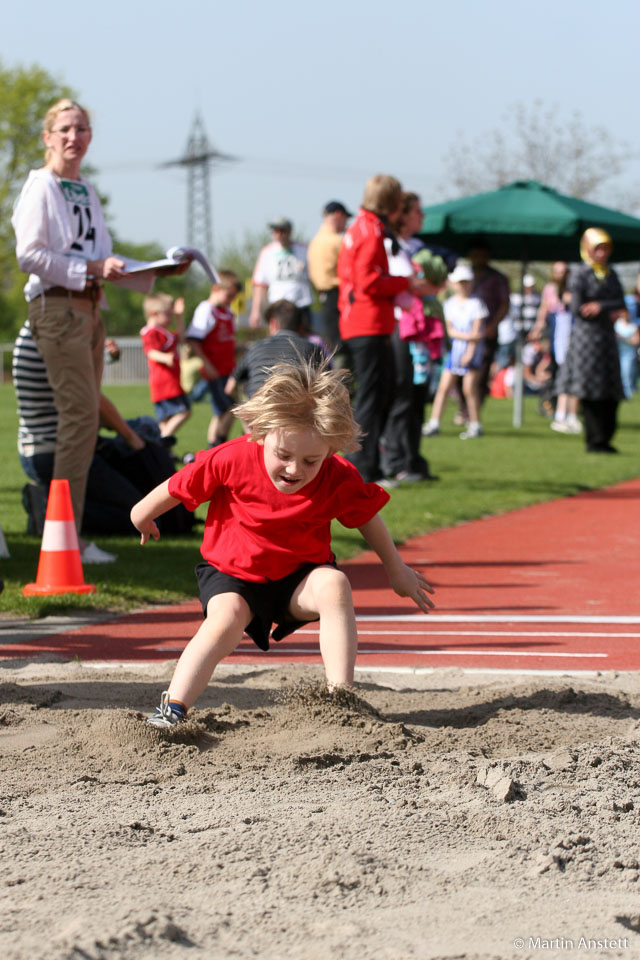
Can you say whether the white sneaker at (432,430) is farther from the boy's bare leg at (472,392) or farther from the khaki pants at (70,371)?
the khaki pants at (70,371)

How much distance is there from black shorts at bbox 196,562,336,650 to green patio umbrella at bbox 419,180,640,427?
13472 mm

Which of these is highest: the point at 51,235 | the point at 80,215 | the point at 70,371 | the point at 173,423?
the point at 80,215

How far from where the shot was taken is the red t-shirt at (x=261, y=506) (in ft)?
13.6

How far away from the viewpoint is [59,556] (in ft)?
21.0

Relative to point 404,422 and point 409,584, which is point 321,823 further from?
point 404,422

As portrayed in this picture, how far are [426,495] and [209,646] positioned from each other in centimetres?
697

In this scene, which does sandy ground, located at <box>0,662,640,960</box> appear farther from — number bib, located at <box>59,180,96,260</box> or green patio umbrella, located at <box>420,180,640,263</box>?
green patio umbrella, located at <box>420,180,640,263</box>

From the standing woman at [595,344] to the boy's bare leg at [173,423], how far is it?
191 inches

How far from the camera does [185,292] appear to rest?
71.2 m

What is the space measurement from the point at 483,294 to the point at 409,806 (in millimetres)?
13885

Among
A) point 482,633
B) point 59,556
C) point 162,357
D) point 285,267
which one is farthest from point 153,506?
point 285,267

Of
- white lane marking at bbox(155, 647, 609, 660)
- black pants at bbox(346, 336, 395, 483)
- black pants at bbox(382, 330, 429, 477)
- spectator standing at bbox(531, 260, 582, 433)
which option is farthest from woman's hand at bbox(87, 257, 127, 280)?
spectator standing at bbox(531, 260, 582, 433)

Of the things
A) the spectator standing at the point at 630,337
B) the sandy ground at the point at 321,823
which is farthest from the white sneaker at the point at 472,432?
the sandy ground at the point at 321,823

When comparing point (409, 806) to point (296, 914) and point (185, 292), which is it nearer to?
point (296, 914)
